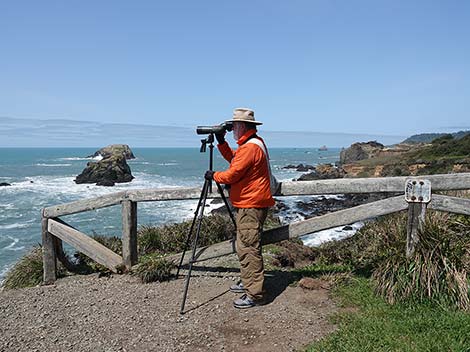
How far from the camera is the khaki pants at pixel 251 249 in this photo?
4703 mm

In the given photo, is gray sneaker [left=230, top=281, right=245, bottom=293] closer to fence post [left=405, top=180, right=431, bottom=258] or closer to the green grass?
the green grass

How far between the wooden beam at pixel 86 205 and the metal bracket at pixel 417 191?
392 centimetres

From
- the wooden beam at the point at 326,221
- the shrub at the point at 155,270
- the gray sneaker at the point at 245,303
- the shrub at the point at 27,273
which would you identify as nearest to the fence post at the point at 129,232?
the shrub at the point at 155,270

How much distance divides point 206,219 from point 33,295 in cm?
484

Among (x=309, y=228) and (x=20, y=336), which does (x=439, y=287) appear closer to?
(x=309, y=228)

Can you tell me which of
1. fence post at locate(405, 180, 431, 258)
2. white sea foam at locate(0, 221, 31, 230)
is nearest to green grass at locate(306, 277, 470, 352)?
fence post at locate(405, 180, 431, 258)

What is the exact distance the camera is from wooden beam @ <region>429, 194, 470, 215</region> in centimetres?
464

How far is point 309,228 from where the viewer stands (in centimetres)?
518

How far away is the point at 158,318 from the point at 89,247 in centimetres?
225

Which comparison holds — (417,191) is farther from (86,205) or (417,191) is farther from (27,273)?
(27,273)

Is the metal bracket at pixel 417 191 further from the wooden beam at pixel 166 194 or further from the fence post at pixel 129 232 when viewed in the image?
the fence post at pixel 129 232

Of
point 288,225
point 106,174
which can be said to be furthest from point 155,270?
point 106,174

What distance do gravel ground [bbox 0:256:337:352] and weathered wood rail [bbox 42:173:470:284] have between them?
0.51 meters

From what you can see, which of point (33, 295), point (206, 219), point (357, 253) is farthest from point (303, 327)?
point (206, 219)
